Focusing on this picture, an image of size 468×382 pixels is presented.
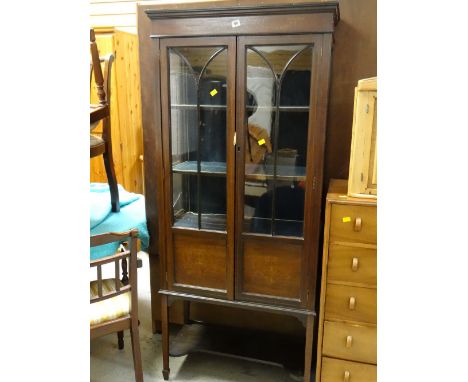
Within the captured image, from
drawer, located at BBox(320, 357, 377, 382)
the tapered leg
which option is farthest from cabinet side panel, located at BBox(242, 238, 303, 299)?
the tapered leg

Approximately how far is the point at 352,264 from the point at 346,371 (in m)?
0.52

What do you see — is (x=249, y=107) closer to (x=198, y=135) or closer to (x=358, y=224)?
(x=198, y=135)

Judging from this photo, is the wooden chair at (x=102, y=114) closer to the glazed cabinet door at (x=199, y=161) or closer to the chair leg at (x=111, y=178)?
the chair leg at (x=111, y=178)

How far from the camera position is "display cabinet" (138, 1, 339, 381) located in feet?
4.89

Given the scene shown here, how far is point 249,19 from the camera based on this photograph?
1474 mm

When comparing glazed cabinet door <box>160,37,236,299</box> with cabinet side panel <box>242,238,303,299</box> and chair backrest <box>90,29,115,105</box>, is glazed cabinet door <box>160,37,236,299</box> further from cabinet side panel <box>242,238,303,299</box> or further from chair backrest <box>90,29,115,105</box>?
chair backrest <box>90,29,115,105</box>

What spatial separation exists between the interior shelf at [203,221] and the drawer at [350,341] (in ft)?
2.14

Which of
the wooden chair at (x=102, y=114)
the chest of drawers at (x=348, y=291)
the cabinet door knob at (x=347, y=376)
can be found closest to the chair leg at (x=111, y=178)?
the wooden chair at (x=102, y=114)

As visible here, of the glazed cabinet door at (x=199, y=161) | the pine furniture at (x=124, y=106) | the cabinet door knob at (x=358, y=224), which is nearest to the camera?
the cabinet door knob at (x=358, y=224)

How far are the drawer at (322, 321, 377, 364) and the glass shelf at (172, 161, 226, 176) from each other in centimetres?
84

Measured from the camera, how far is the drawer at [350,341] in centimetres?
161
